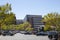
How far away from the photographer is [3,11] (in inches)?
1896

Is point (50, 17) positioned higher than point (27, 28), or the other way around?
point (50, 17)

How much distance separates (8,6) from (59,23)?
23.2m

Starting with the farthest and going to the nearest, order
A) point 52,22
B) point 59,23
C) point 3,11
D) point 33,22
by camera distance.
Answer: point 33,22, point 52,22, point 59,23, point 3,11

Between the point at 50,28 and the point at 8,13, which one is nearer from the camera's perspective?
the point at 8,13

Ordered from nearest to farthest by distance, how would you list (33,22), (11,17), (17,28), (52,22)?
(11,17), (52,22), (17,28), (33,22)

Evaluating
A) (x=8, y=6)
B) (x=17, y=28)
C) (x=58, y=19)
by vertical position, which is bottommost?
(x=17, y=28)

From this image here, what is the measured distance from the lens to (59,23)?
219 feet

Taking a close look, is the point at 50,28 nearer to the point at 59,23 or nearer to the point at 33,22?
the point at 59,23

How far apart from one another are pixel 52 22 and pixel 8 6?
25751 millimetres

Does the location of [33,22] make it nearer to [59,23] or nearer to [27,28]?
[27,28]

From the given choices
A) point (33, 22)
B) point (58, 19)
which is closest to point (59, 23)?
point (58, 19)

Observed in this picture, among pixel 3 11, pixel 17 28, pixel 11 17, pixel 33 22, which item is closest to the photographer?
pixel 3 11

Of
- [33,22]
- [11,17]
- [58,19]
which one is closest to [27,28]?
[33,22]

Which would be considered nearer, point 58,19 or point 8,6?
point 8,6
